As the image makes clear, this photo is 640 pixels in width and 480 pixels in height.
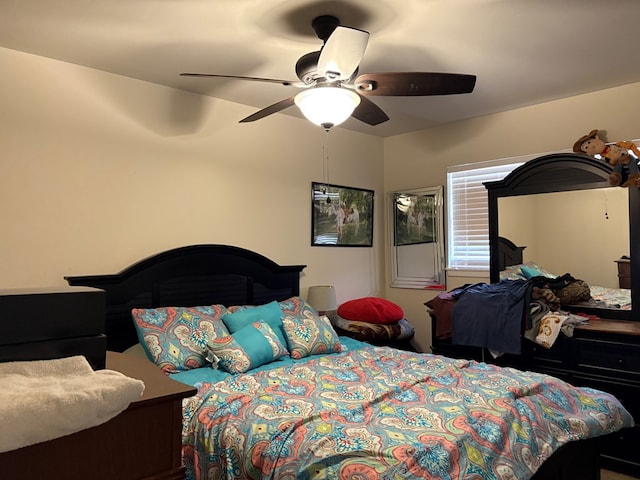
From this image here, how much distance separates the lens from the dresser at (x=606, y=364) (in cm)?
282

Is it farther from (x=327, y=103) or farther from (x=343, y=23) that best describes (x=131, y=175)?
(x=343, y=23)

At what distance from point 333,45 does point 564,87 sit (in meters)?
2.25

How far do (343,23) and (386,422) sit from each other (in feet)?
6.27

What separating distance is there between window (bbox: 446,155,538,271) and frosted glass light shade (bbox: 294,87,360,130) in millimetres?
2171

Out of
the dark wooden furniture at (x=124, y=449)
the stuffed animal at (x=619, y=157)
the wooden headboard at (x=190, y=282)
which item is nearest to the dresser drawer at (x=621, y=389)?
the stuffed animal at (x=619, y=157)

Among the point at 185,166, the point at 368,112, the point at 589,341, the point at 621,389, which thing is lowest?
the point at 621,389

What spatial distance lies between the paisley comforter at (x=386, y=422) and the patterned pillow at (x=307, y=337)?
0.42 m

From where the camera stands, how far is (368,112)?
2.64 m

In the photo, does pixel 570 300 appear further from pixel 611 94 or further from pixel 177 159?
pixel 177 159

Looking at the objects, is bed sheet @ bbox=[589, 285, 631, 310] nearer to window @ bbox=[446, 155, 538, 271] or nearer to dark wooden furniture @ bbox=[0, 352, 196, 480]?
window @ bbox=[446, 155, 538, 271]

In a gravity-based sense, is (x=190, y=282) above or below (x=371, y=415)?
above

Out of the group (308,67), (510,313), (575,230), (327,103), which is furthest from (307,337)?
(575,230)

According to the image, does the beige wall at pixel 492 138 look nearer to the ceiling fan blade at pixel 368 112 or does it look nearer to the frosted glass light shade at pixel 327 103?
the ceiling fan blade at pixel 368 112

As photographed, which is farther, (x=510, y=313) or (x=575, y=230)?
(x=575, y=230)
